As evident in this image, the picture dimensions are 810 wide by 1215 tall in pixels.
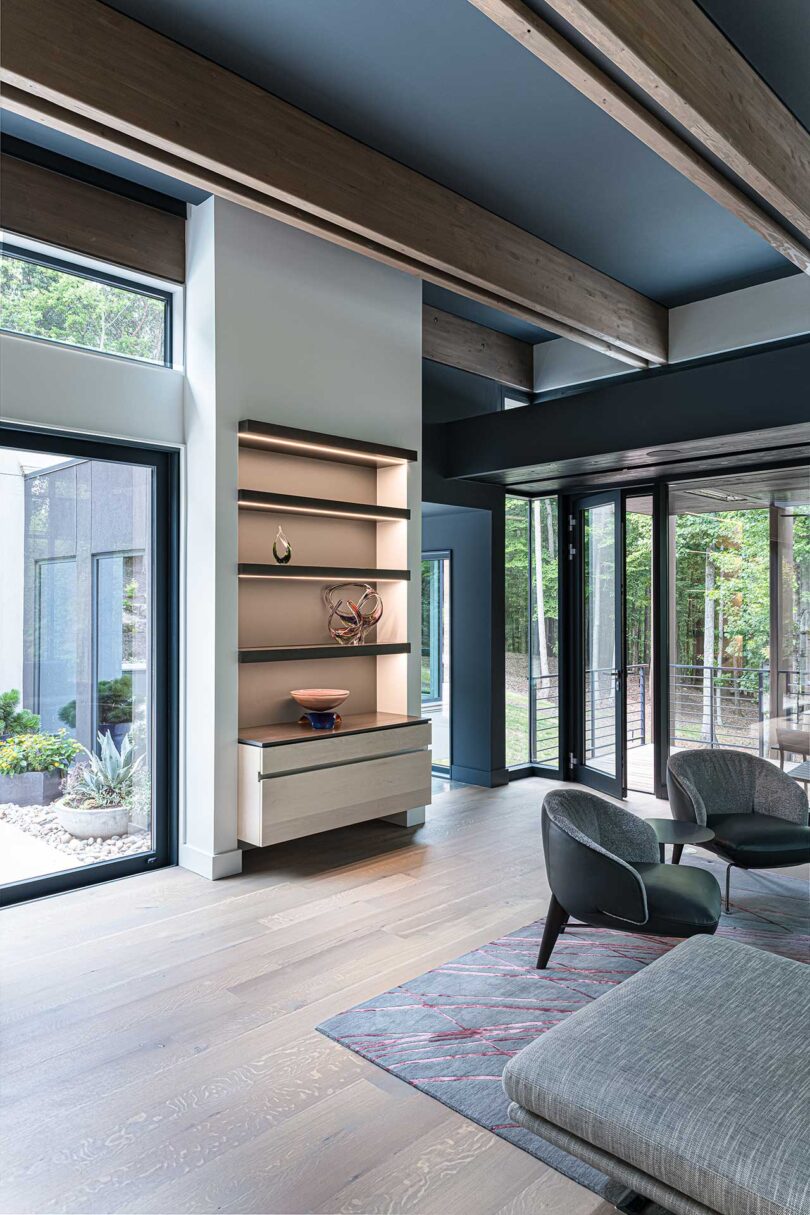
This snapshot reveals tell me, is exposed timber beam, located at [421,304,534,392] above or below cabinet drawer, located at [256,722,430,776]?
above

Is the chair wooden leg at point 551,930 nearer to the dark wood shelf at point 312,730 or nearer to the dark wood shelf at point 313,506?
the dark wood shelf at point 312,730

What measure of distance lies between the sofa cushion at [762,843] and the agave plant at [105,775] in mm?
2929

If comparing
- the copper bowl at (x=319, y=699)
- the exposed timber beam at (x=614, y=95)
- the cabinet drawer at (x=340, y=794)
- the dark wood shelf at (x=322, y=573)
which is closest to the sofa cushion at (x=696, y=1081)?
the cabinet drawer at (x=340, y=794)

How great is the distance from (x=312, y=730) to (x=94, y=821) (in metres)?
1.19

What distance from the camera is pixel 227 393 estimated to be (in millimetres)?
4191

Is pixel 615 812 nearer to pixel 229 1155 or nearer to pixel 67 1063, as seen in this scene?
pixel 229 1155

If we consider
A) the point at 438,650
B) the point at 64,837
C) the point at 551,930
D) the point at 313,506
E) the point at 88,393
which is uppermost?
the point at 88,393

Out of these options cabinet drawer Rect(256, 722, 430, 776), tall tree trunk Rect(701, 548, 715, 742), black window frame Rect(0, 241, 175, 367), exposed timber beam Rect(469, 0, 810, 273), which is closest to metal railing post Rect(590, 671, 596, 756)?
tall tree trunk Rect(701, 548, 715, 742)

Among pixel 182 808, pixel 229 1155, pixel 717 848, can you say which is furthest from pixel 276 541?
pixel 229 1155

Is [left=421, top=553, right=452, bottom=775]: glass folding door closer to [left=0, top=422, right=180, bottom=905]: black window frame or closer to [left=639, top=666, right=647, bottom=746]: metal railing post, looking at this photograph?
[left=639, top=666, right=647, bottom=746]: metal railing post

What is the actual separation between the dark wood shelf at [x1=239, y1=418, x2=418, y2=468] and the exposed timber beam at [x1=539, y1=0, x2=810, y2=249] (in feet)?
7.56

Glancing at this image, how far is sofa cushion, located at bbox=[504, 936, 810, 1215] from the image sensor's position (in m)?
1.54

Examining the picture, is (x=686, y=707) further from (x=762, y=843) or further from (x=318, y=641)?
(x=318, y=641)

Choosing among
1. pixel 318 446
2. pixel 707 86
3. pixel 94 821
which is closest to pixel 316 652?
pixel 318 446
